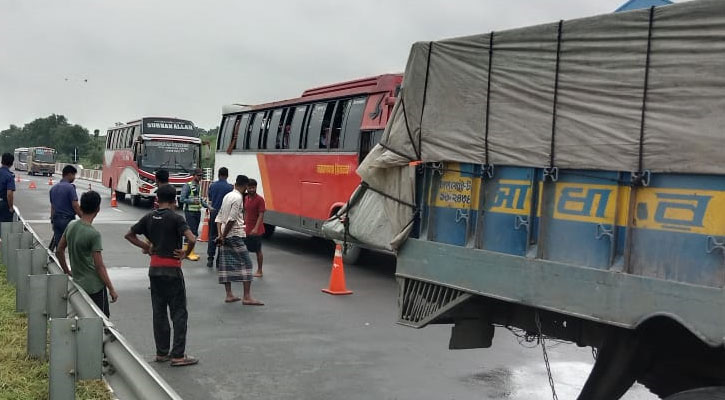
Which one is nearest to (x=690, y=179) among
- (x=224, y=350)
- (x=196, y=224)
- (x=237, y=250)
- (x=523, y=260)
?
(x=523, y=260)

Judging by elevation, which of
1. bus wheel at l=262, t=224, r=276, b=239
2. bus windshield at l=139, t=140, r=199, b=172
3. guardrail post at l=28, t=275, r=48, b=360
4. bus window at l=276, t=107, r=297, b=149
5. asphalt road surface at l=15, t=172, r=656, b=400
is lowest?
asphalt road surface at l=15, t=172, r=656, b=400

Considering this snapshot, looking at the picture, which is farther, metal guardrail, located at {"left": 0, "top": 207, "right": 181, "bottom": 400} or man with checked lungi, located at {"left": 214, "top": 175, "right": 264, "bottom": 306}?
man with checked lungi, located at {"left": 214, "top": 175, "right": 264, "bottom": 306}

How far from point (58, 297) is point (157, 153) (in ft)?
75.9

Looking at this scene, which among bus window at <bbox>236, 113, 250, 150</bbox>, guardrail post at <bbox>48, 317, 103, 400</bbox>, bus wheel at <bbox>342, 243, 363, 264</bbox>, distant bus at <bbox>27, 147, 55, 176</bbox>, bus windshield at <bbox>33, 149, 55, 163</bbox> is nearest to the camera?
guardrail post at <bbox>48, 317, 103, 400</bbox>

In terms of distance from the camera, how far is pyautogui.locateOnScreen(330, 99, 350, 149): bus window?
14.5 meters

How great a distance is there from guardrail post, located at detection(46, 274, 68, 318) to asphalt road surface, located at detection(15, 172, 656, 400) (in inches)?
47.8

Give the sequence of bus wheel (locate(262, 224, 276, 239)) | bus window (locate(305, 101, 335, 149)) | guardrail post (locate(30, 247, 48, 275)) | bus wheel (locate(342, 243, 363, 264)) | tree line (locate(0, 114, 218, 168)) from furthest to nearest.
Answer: tree line (locate(0, 114, 218, 168)) → bus wheel (locate(262, 224, 276, 239)) → bus window (locate(305, 101, 335, 149)) → bus wheel (locate(342, 243, 363, 264)) → guardrail post (locate(30, 247, 48, 275))

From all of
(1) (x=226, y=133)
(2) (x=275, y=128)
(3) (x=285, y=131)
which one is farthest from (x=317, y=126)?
(1) (x=226, y=133)

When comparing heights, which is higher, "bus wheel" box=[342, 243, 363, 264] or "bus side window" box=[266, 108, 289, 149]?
"bus side window" box=[266, 108, 289, 149]

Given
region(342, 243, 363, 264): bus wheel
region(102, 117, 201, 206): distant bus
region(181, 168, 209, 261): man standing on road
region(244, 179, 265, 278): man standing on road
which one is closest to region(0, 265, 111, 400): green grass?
region(244, 179, 265, 278): man standing on road

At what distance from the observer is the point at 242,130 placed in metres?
19.9

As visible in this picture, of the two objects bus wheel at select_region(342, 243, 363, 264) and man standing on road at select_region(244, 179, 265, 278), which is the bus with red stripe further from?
man standing on road at select_region(244, 179, 265, 278)

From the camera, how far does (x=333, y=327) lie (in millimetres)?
8703

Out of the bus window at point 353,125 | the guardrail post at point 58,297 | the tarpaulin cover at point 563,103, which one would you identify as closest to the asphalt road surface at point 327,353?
the guardrail post at point 58,297
